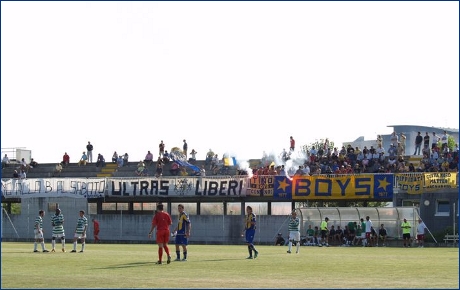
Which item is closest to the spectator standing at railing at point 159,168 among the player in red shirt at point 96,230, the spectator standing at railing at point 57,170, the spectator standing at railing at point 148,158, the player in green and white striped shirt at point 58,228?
the spectator standing at railing at point 148,158

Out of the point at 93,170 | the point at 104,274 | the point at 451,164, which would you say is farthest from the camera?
the point at 93,170

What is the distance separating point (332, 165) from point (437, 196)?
28.0 ft

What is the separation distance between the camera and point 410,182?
54406mm

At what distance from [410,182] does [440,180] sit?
1.77m

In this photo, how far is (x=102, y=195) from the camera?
6234 centimetres

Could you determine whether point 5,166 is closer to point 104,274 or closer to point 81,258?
point 81,258

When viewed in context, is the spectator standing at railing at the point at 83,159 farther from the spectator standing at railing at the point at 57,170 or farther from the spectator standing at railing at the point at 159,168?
the spectator standing at railing at the point at 159,168

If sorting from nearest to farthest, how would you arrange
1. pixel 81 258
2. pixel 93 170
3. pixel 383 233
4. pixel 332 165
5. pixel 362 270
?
pixel 362 270 < pixel 81 258 < pixel 383 233 < pixel 332 165 < pixel 93 170

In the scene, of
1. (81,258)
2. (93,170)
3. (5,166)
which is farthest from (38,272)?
(5,166)

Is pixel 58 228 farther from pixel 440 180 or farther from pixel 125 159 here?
pixel 125 159

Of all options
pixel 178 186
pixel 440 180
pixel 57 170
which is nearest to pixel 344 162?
pixel 440 180

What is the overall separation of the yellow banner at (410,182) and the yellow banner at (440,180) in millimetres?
374

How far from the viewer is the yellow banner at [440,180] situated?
53062mm

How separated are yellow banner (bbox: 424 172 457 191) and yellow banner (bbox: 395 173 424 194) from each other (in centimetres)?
37
